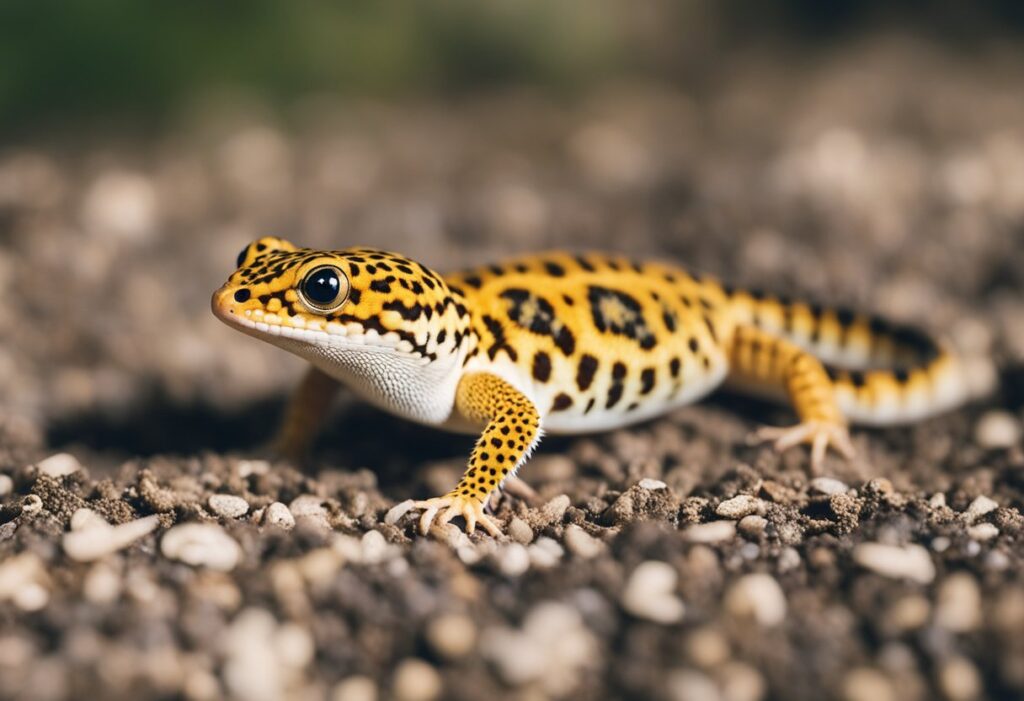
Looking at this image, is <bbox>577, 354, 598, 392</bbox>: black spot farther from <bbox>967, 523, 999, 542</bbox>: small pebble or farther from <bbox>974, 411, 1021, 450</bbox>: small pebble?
<bbox>974, 411, 1021, 450</bbox>: small pebble

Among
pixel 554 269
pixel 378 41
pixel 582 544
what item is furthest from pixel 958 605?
pixel 378 41

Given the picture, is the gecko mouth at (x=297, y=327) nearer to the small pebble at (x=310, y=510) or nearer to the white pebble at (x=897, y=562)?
the small pebble at (x=310, y=510)

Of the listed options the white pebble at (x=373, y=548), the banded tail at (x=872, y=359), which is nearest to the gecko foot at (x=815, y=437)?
the banded tail at (x=872, y=359)

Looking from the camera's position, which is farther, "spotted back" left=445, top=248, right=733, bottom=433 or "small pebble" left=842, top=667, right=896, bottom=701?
"spotted back" left=445, top=248, right=733, bottom=433

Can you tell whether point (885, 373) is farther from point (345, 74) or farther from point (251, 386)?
point (345, 74)

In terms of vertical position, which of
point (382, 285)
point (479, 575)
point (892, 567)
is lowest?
point (479, 575)

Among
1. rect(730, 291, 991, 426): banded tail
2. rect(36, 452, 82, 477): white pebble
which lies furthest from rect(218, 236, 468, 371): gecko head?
rect(730, 291, 991, 426): banded tail

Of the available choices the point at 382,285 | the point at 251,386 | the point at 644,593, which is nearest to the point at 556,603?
the point at 644,593
